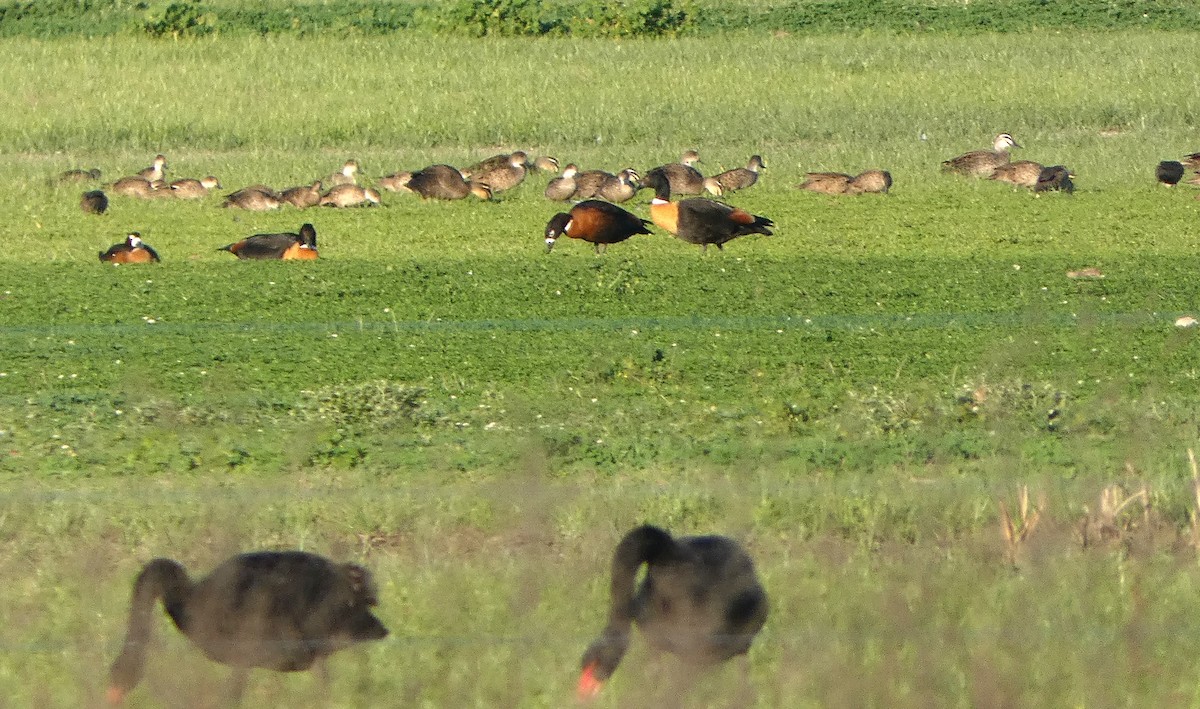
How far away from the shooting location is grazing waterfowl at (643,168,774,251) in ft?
44.1

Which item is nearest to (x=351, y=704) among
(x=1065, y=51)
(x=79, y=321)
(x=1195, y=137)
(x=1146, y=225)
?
(x=79, y=321)

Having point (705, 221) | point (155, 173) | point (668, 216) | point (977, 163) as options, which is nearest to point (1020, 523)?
point (705, 221)

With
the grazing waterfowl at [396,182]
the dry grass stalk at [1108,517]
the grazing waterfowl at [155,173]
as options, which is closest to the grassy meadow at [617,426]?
the dry grass stalk at [1108,517]

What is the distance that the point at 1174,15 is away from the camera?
3191 cm

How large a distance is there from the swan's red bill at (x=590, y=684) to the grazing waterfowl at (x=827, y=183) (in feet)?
42.5

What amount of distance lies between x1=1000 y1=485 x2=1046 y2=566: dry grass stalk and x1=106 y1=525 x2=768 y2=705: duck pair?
1232 millimetres

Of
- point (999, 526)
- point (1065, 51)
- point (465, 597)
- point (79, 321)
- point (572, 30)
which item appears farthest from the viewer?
point (572, 30)

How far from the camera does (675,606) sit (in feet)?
15.9

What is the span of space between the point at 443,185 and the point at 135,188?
3.23 m

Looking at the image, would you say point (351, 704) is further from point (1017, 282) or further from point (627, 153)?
point (627, 153)

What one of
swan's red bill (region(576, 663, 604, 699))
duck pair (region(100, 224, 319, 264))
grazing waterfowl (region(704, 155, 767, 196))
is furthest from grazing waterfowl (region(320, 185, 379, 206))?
swan's red bill (region(576, 663, 604, 699))

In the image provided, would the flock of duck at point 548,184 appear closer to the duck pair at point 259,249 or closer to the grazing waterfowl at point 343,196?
the grazing waterfowl at point 343,196

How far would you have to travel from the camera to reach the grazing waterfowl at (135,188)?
1748cm

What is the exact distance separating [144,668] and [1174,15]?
100ft
